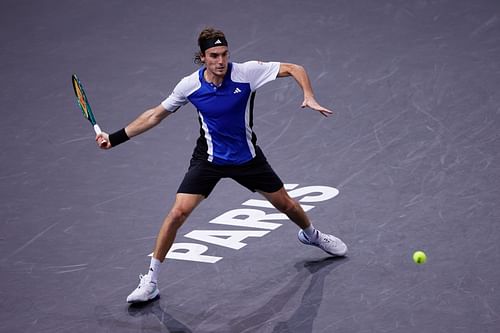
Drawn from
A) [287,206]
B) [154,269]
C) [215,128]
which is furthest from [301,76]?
[154,269]

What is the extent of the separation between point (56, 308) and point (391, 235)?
2813 millimetres

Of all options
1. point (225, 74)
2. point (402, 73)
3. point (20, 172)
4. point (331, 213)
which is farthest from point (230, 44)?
point (225, 74)

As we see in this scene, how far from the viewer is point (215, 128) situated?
7.90 metres

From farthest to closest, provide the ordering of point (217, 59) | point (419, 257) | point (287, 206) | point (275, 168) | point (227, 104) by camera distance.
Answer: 1. point (275, 168)
2. point (287, 206)
3. point (419, 257)
4. point (227, 104)
5. point (217, 59)

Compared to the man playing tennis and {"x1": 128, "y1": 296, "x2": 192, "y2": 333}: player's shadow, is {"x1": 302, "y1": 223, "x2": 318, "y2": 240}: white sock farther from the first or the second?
{"x1": 128, "y1": 296, "x2": 192, "y2": 333}: player's shadow

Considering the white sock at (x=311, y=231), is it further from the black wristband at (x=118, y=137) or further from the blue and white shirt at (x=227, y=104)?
the black wristband at (x=118, y=137)

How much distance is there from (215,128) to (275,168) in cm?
227

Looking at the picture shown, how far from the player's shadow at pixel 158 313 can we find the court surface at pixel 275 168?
0.02 metres

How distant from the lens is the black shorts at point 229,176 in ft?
26.1

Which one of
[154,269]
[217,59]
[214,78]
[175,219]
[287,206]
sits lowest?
[154,269]

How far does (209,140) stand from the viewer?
26.2 feet

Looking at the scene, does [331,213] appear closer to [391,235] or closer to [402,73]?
[391,235]

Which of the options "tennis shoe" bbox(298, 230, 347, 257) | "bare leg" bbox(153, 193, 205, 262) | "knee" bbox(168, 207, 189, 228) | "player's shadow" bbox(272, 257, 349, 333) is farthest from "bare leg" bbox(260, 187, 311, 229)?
"knee" bbox(168, 207, 189, 228)

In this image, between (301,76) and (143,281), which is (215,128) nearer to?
(301,76)
